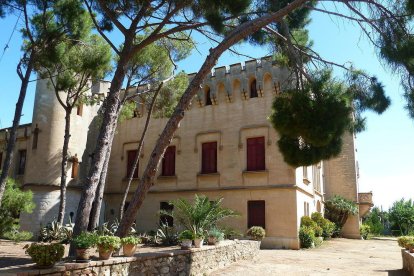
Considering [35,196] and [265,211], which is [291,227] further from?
[35,196]

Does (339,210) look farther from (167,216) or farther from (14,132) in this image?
(14,132)

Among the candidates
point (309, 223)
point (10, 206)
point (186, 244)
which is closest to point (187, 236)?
point (186, 244)

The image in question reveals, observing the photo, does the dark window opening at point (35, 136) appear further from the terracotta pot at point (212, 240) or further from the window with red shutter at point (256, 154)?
the terracotta pot at point (212, 240)

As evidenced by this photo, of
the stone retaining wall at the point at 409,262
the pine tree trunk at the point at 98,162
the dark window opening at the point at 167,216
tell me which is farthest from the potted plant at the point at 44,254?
the dark window opening at the point at 167,216

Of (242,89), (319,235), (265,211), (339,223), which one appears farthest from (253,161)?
(339,223)

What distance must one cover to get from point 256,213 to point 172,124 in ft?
36.5

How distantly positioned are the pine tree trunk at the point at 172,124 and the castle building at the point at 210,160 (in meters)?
9.89

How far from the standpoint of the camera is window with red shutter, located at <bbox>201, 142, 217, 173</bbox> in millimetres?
→ 20406

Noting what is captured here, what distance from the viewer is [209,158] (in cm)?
2059

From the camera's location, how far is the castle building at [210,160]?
18359 mm

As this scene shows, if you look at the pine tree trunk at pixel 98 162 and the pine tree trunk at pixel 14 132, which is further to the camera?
the pine tree trunk at pixel 14 132

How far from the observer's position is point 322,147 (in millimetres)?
9094

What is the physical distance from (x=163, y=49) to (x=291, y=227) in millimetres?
9764

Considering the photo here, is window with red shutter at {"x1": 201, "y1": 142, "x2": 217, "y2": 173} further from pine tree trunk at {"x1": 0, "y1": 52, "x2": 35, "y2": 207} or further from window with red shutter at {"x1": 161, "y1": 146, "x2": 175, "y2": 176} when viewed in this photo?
pine tree trunk at {"x1": 0, "y1": 52, "x2": 35, "y2": 207}
